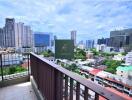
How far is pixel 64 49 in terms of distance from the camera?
6.89 m

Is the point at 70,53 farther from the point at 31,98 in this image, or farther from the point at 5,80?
the point at 31,98

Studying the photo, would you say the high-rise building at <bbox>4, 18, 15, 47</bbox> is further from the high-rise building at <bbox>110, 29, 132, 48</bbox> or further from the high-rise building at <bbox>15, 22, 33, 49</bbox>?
the high-rise building at <bbox>110, 29, 132, 48</bbox>

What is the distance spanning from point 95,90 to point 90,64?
7.49m

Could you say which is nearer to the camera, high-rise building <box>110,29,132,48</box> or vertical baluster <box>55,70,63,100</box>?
vertical baluster <box>55,70,63,100</box>

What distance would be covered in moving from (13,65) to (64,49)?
3054mm

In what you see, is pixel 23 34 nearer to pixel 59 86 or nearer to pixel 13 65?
pixel 13 65

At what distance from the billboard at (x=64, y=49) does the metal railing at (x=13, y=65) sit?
2.54m

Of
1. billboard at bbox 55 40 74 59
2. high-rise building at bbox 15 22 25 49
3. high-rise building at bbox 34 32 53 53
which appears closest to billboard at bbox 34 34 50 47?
high-rise building at bbox 34 32 53 53

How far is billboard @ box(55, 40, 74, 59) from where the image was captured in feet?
22.0

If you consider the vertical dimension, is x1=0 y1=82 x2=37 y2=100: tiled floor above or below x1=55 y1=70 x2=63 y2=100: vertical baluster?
below

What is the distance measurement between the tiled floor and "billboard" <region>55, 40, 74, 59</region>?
351 cm

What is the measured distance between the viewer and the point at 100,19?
14.7 metres

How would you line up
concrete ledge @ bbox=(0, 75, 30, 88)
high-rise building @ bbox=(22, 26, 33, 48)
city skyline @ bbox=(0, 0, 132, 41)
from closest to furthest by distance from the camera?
1. concrete ledge @ bbox=(0, 75, 30, 88)
2. high-rise building @ bbox=(22, 26, 33, 48)
3. city skyline @ bbox=(0, 0, 132, 41)

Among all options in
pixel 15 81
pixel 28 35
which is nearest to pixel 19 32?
pixel 28 35
